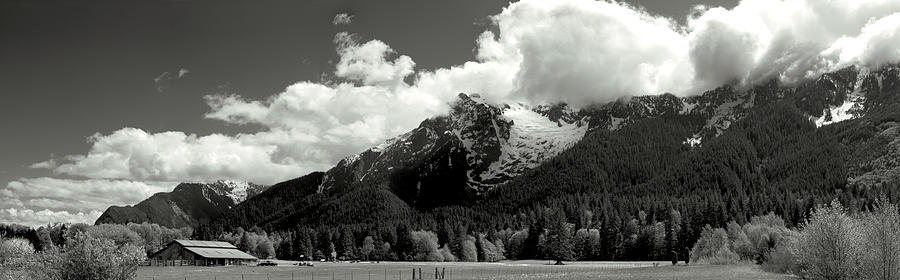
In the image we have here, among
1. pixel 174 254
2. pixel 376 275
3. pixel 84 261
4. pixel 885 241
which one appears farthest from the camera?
pixel 174 254

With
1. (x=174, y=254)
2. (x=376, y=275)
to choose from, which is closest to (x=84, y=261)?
(x=376, y=275)

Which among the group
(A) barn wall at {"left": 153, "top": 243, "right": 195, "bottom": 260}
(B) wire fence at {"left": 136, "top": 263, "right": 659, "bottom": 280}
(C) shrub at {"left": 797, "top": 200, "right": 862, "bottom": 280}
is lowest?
(B) wire fence at {"left": 136, "top": 263, "right": 659, "bottom": 280}

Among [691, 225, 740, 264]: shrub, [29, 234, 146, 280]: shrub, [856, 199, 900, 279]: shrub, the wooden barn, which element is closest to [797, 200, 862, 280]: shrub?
[856, 199, 900, 279]: shrub

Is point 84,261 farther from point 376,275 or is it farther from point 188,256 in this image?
point 188,256

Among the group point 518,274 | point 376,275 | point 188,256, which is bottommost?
point 376,275

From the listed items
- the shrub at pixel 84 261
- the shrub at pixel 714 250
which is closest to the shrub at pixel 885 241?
the shrub at pixel 84 261

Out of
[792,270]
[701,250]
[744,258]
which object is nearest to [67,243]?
[792,270]

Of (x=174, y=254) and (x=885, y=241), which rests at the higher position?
(x=885, y=241)

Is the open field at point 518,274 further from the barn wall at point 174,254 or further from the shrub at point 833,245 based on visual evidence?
the barn wall at point 174,254

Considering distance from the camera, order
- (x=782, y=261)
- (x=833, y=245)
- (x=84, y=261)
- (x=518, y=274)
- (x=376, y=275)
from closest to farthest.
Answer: (x=84, y=261)
(x=833, y=245)
(x=782, y=261)
(x=518, y=274)
(x=376, y=275)

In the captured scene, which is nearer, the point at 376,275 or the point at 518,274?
the point at 518,274

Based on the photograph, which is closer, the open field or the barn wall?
the open field

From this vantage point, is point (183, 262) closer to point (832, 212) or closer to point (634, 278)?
point (634, 278)

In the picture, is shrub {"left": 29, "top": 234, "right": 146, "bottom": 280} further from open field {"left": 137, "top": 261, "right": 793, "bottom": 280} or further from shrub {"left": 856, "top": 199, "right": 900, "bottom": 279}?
open field {"left": 137, "top": 261, "right": 793, "bottom": 280}
